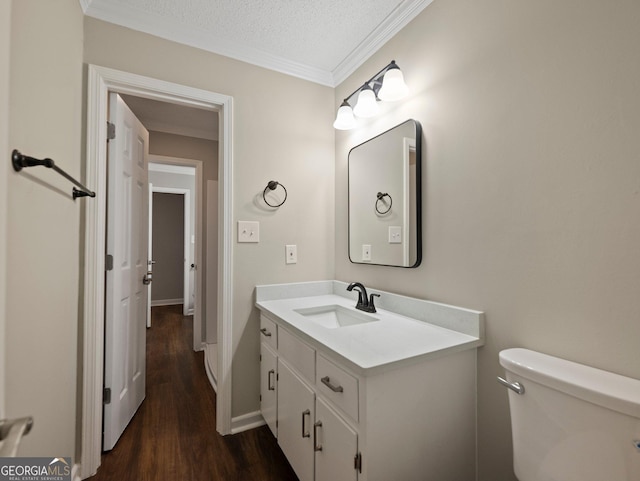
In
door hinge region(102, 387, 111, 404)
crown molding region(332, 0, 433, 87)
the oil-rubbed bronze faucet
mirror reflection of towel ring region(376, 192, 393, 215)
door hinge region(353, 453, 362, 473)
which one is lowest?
door hinge region(102, 387, 111, 404)

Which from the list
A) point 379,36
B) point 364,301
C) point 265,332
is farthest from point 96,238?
point 379,36

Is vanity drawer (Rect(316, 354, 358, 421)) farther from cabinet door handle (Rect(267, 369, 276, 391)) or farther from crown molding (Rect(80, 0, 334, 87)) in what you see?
crown molding (Rect(80, 0, 334, 87))

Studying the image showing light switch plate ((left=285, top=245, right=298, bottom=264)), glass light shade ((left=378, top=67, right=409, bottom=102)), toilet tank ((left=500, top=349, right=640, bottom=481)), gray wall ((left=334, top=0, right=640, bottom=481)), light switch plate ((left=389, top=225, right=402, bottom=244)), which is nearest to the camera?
toilet tank ((left=500, top=349, right=640, bottom=481))

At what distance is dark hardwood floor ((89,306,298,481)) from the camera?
1488 millimetres

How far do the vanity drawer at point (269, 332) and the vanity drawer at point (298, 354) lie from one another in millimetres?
76

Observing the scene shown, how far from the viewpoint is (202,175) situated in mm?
3119

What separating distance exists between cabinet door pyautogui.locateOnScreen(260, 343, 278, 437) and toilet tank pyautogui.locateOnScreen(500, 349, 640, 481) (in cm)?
113

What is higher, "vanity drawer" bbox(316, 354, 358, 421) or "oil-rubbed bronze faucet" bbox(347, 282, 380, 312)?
"oil-rubbed bronze faucet" bbox(347, 282, 380, 312)

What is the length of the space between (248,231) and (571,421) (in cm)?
167

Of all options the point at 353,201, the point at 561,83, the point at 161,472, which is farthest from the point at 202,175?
the point at 561,83

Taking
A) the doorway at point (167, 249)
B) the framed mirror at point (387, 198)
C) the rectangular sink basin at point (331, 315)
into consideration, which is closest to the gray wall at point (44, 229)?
the rectangular sink basin at point (331, 315)

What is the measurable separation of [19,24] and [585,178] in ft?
5.85

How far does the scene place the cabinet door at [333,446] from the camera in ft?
3.22

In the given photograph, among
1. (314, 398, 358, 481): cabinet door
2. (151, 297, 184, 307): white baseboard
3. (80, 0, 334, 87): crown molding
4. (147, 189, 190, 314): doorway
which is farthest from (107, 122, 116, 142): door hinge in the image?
(151, 297, 184, 307): white baseboard
